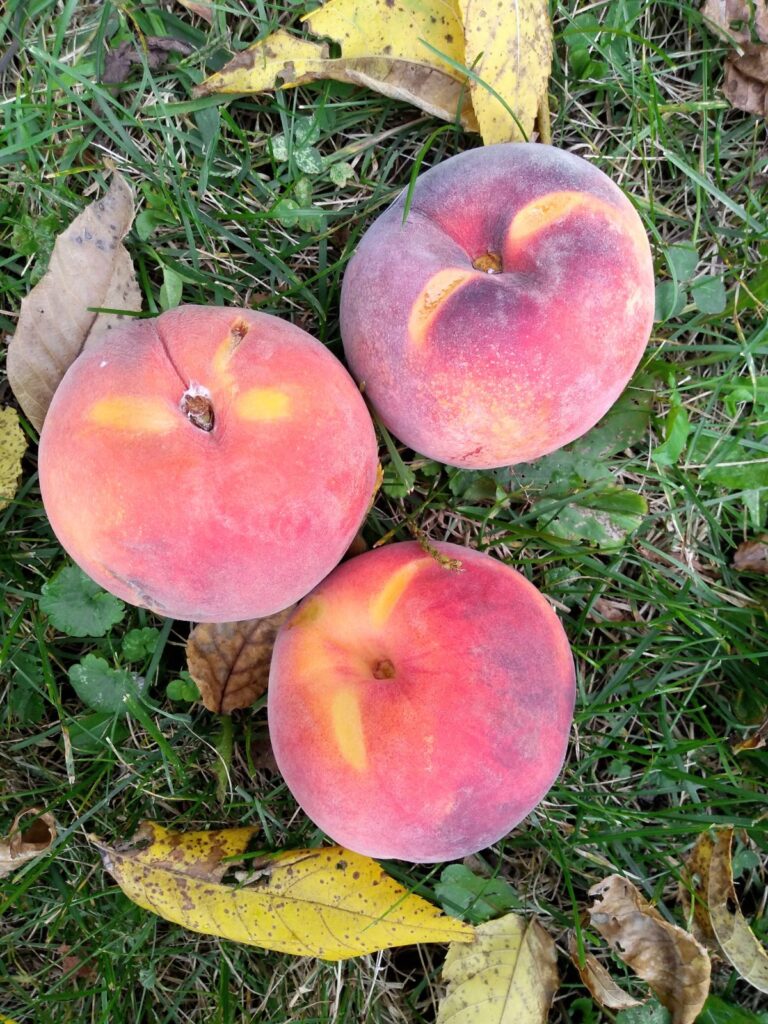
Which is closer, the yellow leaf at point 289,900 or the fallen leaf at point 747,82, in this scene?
the yellow leaf at point 289,900

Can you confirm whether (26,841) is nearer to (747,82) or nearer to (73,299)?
(73,299)

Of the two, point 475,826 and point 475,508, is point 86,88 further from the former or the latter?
point 475,826

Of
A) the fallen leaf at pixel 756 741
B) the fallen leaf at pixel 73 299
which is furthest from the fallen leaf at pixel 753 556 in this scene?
the fallen leaf at pixel 73 299

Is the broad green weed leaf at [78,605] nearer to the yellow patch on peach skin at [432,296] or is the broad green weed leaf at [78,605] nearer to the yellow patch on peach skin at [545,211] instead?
the yellow patch on peach skin at [432,296]

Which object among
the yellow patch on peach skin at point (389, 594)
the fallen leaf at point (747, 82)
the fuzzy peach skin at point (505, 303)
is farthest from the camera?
the fallen leaf at point (747, 82)

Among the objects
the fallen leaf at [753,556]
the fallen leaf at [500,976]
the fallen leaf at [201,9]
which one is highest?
the fallen leaf at [201,9]

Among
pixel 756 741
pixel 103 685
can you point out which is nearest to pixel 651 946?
pixel 756 741

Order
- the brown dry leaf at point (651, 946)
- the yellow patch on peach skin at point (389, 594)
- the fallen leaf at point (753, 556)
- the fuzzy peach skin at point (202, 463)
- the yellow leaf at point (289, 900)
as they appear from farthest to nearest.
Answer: the fallen leaf at point (753, 556)
the brown dry leaf at point (651, 946)
the yellow leaf at point (289, 900)
the yellow patch on peach skin at point (389, 594)
the fuzzy peach skin at point (202, 463)
